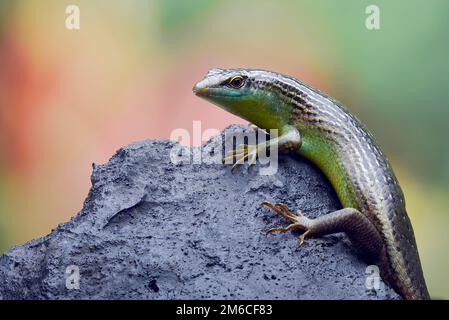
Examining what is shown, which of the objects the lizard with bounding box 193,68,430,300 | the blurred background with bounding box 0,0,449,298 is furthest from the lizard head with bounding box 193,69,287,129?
the blurred background with bounding box 0,0,449,298

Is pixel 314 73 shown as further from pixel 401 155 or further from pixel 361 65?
pixel 401 155

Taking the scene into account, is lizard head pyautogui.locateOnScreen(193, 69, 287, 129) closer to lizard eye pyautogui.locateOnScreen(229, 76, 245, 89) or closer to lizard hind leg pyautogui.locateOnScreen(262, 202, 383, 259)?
lizard eye pyautogui.locateOnScreen(229, 76, 245, 89)

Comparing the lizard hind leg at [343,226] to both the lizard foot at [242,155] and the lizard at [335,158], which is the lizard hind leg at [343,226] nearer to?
the lizard at [335,158]

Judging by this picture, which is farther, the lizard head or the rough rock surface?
the lizard head

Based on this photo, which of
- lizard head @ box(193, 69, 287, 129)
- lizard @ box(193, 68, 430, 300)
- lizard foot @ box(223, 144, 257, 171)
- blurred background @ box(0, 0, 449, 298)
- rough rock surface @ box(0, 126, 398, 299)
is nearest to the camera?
rough rock surface @ box(0, 126, 398, 299)

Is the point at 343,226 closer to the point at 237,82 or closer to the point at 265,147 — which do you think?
the point at 265,147
